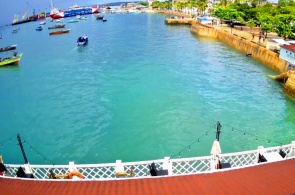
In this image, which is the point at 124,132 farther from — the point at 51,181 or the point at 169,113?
the point at 51,181

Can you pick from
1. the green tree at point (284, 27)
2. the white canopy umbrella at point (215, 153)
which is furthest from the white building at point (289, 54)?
the white canopy umbrella at point (215, 153)

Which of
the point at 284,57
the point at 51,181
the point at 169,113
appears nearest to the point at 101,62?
the point at 169,113

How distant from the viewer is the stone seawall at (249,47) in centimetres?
3466

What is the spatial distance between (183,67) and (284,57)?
42.9 ft

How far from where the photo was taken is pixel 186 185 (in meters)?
8.70

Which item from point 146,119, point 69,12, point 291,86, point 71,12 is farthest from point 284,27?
point 71,12

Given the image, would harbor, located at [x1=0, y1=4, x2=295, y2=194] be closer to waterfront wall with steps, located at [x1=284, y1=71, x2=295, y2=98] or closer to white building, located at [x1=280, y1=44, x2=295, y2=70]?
waterfront wall with steps, located at [x1=284, y1=71, x2=295, y2=98]

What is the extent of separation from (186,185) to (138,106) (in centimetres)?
1765

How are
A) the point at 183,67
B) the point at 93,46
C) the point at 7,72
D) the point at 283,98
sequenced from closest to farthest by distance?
the point at 283,98 < the point at 183,67 < the point at 7,72 < the point at 93,46

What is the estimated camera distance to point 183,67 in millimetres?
39500

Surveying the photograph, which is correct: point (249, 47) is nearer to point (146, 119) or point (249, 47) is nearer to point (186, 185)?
point (146, 119)

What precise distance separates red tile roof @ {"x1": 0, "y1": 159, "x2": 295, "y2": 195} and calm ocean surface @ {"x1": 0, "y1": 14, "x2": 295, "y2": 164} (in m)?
8.93

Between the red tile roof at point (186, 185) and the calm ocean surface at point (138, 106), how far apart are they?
8928 millimetres

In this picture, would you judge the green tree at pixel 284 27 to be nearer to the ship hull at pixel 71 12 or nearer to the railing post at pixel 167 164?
the railing post at pixel 167 164
